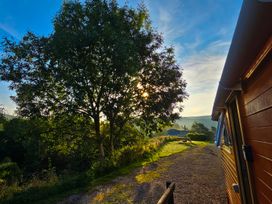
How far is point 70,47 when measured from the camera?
1170 cm

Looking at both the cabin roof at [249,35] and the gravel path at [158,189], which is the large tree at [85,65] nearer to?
the gravel path at [158,189]

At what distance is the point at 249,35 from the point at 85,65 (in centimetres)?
1189

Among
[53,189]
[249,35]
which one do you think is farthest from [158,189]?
[249,35]

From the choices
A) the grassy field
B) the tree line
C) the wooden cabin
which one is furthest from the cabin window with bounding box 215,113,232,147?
the tree line

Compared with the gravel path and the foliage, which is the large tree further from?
the gravel path

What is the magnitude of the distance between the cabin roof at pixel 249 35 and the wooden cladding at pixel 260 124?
0.40ft

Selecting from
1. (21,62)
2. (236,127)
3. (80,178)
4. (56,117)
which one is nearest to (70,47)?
(21,62)

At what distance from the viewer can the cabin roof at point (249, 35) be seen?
1.18 meters

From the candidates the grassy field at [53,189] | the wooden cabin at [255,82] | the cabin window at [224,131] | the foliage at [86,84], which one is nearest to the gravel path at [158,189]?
the grassy field at [53,189]

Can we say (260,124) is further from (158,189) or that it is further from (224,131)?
(158,189)

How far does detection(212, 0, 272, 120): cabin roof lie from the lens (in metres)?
1.18

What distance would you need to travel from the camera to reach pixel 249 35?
1.44 m

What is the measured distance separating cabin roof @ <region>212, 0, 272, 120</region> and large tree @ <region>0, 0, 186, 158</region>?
9.92 m

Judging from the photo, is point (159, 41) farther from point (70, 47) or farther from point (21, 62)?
point (21, 62)
